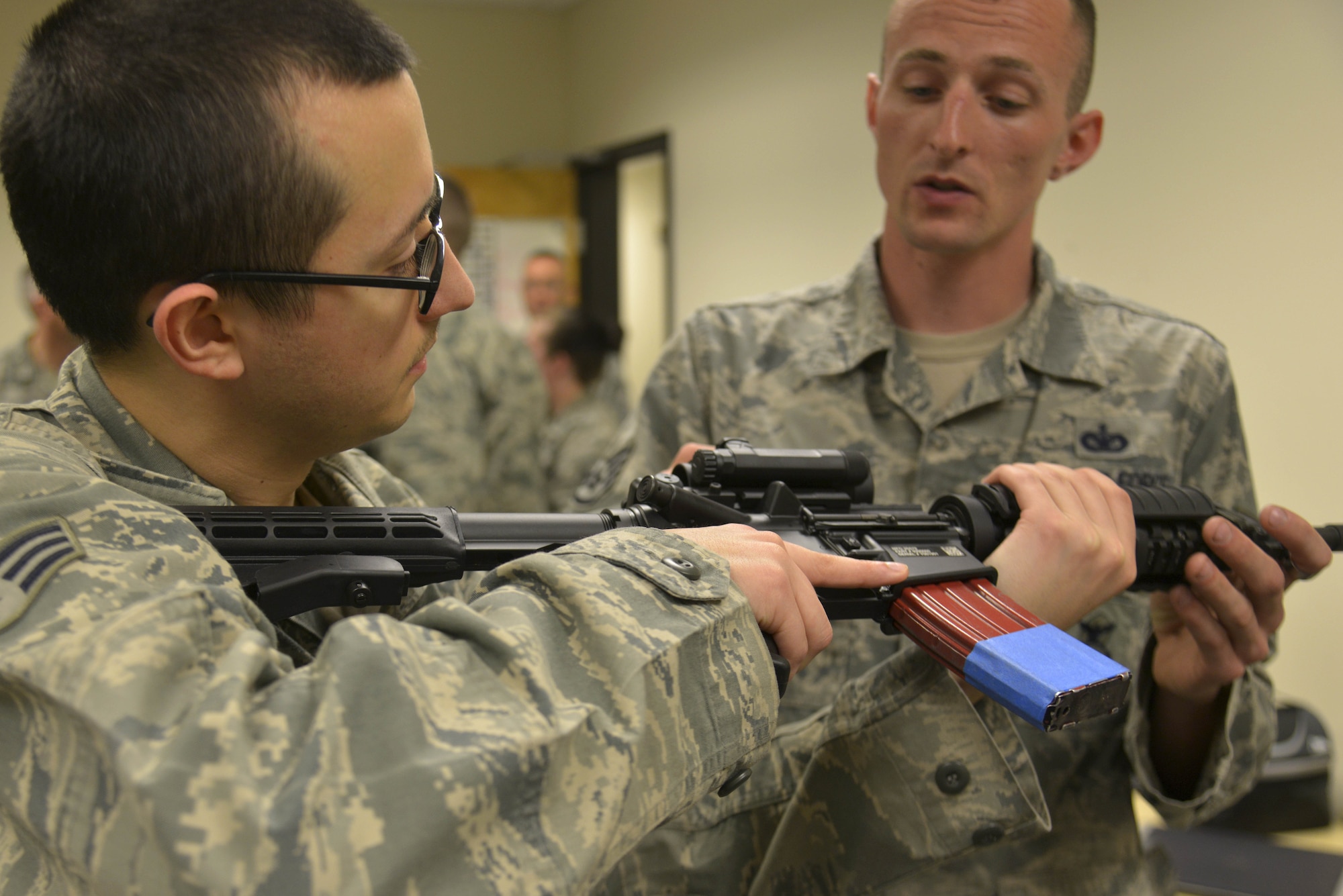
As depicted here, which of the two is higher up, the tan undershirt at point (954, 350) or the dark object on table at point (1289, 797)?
the tan undershirt at point (954, 350)

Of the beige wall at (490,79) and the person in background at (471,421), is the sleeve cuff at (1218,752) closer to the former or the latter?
the person in background at (471,421)

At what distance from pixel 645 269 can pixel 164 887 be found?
5871 millimetres

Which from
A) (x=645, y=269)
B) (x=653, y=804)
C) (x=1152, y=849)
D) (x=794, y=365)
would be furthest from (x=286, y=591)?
(x=645, y=269)

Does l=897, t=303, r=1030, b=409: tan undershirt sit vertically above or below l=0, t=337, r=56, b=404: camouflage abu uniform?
above

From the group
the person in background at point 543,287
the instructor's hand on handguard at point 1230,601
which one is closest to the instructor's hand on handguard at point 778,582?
the instructor's hand on handguard at point 1230,601

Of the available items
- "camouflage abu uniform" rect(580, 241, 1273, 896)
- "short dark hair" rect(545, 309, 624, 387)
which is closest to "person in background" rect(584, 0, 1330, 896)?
"camouflage abu uniform" rect(580, 241, 1273, 896)

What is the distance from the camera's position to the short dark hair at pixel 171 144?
0.71 meters

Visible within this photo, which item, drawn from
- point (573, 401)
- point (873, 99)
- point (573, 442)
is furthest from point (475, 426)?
point (873, 99)

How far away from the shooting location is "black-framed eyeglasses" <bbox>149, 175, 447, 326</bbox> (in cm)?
75

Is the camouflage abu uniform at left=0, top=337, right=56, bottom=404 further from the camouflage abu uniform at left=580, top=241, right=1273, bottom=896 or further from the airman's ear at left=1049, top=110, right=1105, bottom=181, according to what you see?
the airman's ear at left=1049, top=110, right=1105, bottom=181

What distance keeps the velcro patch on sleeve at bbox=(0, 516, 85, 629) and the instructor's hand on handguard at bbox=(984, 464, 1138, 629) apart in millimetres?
785

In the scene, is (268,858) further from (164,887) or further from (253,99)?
(253,99)

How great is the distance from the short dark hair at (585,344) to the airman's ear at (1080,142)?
280 centimetres

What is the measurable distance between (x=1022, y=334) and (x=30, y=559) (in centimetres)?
116
